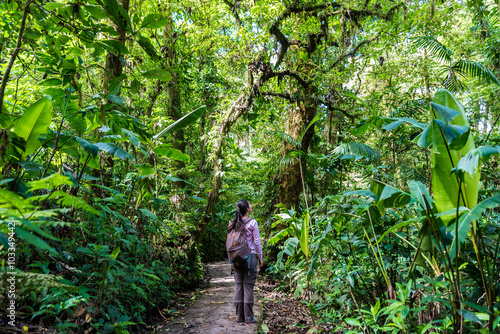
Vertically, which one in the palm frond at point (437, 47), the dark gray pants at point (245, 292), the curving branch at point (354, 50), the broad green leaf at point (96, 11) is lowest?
the dark gray pants at point (245, 292)

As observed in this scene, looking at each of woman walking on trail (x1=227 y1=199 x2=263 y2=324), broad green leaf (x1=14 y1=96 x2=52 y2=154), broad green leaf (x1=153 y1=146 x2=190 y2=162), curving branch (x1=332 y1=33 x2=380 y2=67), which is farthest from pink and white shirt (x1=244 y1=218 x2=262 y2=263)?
curving branch (x1=332 y1=33 x2=380 y2=67)

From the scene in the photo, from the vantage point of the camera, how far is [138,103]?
594 cm

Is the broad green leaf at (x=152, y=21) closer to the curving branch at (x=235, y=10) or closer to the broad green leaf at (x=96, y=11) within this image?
the broad green leaf at (x=96, y=11)

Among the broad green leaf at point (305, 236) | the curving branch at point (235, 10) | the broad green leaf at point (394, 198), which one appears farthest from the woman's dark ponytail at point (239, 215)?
the curving branch at point (235, 10)

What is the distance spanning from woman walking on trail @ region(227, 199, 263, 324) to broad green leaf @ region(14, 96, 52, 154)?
287 cm

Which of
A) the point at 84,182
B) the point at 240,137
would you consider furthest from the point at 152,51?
the point at 240,137

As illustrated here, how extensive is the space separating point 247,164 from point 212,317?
7800 millimetres

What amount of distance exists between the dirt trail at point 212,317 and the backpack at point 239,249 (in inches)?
33.6

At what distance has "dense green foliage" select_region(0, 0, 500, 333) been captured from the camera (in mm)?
1976

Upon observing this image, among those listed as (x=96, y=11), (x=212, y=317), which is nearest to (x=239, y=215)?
(x=212, y=317)

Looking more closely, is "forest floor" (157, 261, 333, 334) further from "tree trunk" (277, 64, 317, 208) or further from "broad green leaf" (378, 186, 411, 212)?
"tree trunk" (277, 64, 317, 208)

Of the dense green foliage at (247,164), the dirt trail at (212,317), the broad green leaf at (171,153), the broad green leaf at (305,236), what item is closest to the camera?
the dense green foliage at (247,164)

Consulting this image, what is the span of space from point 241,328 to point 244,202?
1.82 meters

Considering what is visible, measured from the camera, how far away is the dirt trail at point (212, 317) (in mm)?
3845
